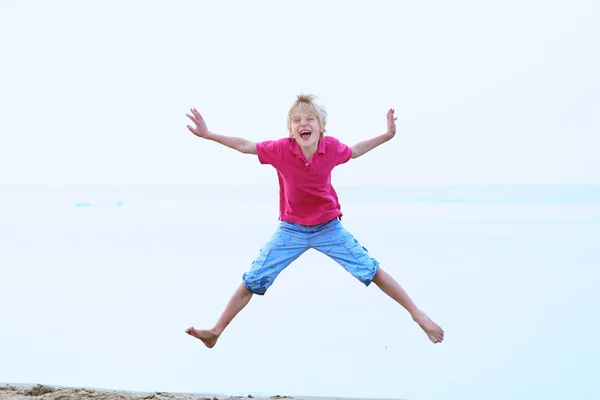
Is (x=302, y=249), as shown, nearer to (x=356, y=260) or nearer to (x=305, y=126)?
(x=356, y=260)

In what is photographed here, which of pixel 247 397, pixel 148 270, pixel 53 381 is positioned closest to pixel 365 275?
pixel 247 397

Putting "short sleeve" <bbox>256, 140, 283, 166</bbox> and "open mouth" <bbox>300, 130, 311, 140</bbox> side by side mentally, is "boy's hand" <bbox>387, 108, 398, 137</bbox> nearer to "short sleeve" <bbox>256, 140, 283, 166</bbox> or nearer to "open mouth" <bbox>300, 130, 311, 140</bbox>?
"open mouth" <bbox>300, 130, 311, 140</bbox>

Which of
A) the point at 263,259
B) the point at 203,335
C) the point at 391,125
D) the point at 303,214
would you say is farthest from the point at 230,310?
the point at 391,125

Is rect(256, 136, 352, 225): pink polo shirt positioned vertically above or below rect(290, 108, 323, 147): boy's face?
below

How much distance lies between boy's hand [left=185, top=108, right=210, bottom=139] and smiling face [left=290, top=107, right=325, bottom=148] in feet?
1.76

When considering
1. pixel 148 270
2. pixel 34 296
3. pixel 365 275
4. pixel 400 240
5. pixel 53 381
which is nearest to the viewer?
pixel 365 275

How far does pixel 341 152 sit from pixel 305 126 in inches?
12.5

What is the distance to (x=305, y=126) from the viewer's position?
186 inches

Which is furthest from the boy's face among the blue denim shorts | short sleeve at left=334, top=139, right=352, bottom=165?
the blue denim shorts

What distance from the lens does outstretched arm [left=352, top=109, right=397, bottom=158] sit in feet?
16.4

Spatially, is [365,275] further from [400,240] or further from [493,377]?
[400,240]

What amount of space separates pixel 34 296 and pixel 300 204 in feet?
13.5

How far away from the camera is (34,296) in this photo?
310 inches

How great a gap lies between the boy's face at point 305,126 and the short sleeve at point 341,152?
0.21 meters
